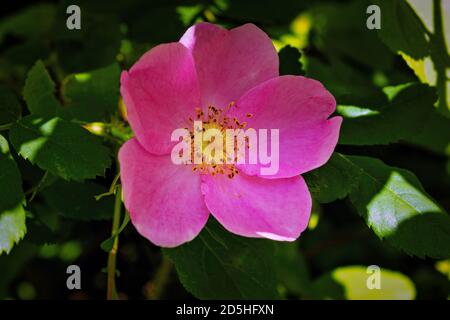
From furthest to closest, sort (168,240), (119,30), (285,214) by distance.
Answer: (119,30)
(285,214)
(168,240)

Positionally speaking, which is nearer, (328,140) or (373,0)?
(328,140)

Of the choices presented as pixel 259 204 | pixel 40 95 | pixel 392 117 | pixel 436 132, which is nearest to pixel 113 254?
pixel 259 204

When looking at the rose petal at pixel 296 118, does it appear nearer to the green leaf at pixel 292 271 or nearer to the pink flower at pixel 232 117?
the pink flower at pixel 232 117

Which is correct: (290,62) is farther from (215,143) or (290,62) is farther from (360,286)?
(360,286)

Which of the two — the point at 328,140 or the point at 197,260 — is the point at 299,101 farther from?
the point at 197,260

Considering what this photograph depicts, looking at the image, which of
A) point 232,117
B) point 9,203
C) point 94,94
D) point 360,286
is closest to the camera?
point 9,203

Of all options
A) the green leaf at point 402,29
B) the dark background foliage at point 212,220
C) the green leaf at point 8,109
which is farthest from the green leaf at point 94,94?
the green leaf at point 402,29
